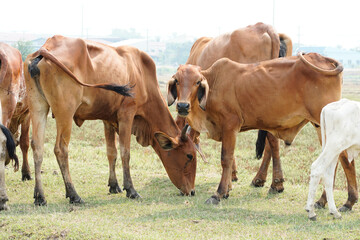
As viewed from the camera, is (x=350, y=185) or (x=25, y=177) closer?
(x=350, y=185)

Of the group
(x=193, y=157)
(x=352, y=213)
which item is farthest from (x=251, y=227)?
(x=193, y=157)

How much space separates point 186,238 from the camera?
5391mm

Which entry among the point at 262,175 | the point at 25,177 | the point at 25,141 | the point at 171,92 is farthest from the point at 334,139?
the point at 25,141

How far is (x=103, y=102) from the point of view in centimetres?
748

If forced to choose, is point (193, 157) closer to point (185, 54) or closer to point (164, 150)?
point (164, 150)

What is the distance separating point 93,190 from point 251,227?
10.4ft

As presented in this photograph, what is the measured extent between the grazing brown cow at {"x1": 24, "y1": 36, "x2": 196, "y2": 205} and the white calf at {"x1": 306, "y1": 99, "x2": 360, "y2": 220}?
7.89ft

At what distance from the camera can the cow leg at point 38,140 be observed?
273 inches

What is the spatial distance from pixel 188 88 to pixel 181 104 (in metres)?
0.28

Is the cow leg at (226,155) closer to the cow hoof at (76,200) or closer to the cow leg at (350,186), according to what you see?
the cow leg at (350,186)

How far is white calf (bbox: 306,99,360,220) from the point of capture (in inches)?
237

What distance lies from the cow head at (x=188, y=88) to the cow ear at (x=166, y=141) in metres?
0.88

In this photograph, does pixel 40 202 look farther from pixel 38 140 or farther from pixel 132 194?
pixel 132 194

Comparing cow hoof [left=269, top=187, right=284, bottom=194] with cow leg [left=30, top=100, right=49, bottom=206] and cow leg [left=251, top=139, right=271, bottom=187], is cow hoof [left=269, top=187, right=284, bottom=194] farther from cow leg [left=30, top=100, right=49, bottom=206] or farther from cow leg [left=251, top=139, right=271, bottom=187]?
cow leg [left=30, top=100, right=49, bottom=206]
